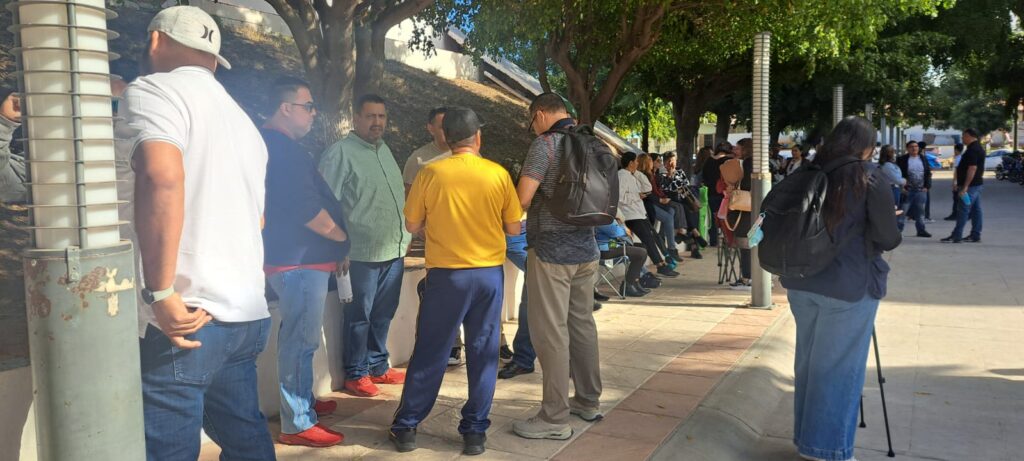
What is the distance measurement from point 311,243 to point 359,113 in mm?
1070

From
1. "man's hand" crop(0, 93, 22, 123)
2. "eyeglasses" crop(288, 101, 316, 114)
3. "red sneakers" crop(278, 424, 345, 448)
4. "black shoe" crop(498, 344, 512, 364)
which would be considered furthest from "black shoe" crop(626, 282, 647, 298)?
"man's hand" crop(0, 93, 22, 123)

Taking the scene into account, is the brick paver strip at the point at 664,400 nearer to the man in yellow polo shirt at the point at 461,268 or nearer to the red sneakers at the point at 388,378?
the man in yellow polo shirt at the point at 461,268

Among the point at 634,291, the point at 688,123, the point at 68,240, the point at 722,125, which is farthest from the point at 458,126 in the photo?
the point at 722,125

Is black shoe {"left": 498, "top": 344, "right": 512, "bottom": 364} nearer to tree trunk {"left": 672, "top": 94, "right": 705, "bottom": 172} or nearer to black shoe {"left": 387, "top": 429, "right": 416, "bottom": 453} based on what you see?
black shoe {"left": 387, "top": 429, "right": 416, "bottom": 453}

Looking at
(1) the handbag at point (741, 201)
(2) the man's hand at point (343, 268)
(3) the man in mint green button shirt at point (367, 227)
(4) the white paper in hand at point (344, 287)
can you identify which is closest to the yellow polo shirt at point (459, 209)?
(2) the man's hand at point (343, 268)

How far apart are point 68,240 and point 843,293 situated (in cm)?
334

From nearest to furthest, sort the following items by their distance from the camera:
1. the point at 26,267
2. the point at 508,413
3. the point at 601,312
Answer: the point at 26,267 < the point at 508,413 < the point at 601,312

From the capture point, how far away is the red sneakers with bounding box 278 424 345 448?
14.4ft

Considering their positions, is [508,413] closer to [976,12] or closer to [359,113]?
[359,113]

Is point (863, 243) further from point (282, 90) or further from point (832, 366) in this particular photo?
point (282, 90)

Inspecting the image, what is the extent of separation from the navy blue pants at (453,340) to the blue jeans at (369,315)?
95 centimetres

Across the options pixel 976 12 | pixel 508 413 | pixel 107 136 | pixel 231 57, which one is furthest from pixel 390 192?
pixel 976 12

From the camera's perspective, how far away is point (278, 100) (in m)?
4.22

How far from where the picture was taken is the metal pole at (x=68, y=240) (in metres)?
1.92
